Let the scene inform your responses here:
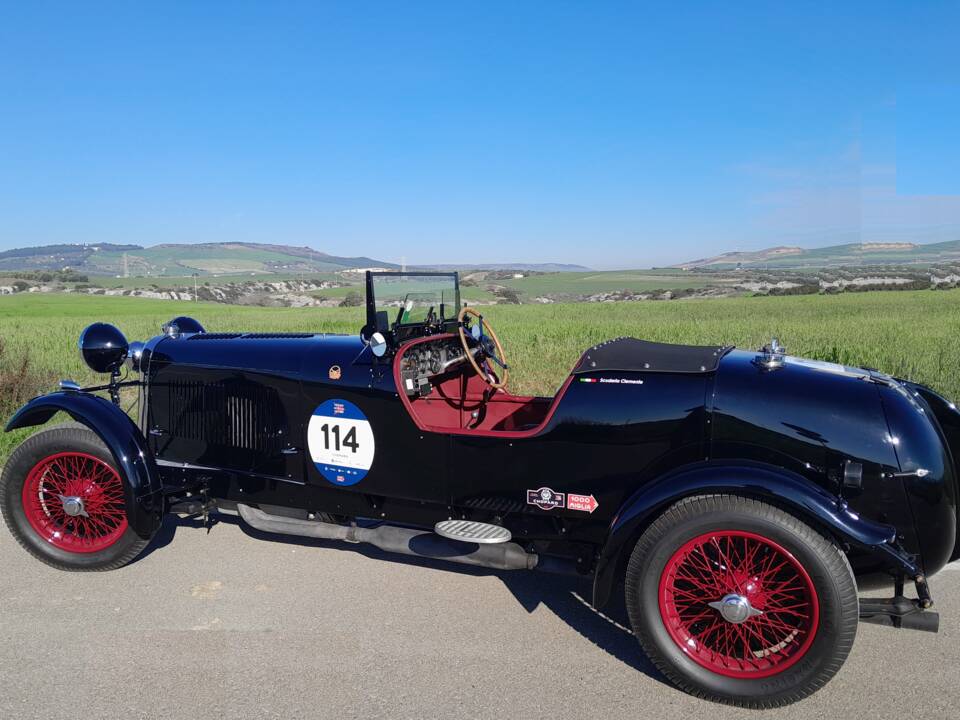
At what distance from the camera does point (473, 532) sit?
10.1 ft

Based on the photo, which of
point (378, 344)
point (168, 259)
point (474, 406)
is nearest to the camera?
point (378, 344)

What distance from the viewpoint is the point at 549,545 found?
3.12 meters

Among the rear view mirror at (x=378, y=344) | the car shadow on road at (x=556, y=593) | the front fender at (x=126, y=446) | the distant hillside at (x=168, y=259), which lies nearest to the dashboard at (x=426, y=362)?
the rear view mirror at (x=378, y=344)

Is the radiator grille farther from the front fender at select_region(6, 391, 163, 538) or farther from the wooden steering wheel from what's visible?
the wooden steering wheel

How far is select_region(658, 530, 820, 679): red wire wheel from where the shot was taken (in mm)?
2480

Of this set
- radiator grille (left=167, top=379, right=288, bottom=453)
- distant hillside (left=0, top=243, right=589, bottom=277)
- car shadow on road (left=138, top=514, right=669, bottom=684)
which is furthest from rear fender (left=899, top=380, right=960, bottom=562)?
distant hillside (left=0, top=243, right=589, bottom=277)

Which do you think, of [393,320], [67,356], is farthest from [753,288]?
[393,320]

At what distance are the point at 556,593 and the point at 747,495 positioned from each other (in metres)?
1.31

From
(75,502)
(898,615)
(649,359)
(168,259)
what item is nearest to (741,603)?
(898,615)

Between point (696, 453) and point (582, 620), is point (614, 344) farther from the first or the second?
point (582, 620)

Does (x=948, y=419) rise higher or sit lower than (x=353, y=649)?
higher

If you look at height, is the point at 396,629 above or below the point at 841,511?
below

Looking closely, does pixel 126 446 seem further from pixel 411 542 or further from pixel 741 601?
pixel 741 601

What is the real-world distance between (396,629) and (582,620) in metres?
0.90
